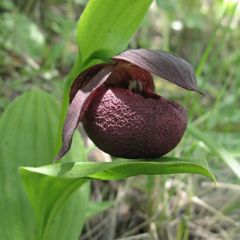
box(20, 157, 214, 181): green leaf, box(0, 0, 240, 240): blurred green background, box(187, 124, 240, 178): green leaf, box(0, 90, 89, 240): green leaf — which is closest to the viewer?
box(20, 157, 214, 181): green leaf

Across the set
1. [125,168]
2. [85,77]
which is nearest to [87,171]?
[125,168]

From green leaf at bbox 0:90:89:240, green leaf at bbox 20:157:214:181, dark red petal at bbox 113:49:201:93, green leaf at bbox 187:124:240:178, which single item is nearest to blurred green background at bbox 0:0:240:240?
green leaf at bbox 187:124:240:178

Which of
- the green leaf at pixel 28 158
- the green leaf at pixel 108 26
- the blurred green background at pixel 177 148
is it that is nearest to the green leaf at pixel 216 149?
the blurred green background at pixel 177 148

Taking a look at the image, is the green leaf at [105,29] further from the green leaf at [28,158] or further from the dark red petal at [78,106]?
the green leaf at [28,158]

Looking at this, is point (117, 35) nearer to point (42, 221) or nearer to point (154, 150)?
point (154, 150)

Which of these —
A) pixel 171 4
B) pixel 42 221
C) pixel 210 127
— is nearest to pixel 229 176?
pixel 210 127

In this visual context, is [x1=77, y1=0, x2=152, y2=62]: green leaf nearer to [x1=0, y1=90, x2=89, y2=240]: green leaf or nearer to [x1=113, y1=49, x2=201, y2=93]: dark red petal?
[x1=113, y1=49, x2=201, y2=93]: dark red petal

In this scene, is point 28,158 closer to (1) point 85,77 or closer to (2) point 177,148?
(1) point 85,77
